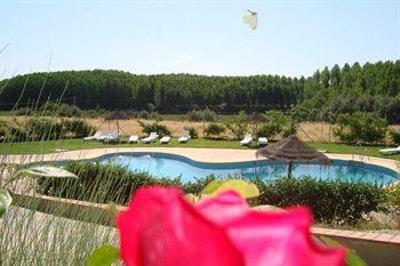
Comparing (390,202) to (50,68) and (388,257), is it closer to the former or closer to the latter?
(388,257)

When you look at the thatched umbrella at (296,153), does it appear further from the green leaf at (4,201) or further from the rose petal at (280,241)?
the rose petal at (280,241)

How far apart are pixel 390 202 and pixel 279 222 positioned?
8.03 m

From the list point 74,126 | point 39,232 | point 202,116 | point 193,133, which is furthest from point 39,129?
point 202,116

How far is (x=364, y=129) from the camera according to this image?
2134 centimetres

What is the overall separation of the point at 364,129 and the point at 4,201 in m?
22.0

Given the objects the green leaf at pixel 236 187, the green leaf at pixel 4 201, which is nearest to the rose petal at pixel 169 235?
the green leaf at pixel 236 187

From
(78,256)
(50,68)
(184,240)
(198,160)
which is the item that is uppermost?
(50,68)

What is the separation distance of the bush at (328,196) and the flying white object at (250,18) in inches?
287

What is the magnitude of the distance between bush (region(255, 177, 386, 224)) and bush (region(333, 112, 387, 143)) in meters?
13.7

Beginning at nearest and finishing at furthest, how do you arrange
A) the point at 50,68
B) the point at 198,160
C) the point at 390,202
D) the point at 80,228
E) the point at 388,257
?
1. the point at 50,68
2. the point at 80,228
3. the point at 388,257
4. the point at 390,202
5. the point at 198,160

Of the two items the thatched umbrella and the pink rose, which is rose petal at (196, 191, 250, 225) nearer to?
the pink rose

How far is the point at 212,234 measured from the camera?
0.18 meters

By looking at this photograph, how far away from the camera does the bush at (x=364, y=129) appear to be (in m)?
21.3

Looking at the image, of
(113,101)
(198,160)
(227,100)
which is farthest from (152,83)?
(198,160)
